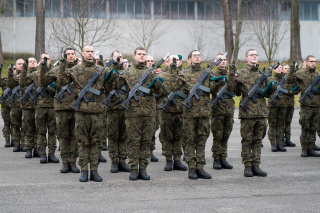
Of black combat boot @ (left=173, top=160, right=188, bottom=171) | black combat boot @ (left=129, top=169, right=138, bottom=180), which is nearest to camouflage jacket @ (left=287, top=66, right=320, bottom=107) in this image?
black combat boot @ (left=173, top=160, right=188, bottom=171)

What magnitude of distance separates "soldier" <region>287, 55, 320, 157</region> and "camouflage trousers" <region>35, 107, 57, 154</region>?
5273 millimetres

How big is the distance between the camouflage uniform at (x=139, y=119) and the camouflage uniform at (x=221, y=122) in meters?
1.63

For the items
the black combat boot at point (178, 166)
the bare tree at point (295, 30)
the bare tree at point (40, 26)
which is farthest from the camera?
the bare tree at point (295, 30)

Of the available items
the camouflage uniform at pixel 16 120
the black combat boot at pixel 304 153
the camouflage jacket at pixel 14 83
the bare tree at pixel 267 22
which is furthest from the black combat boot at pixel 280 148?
the bare tree at pixel 267 22

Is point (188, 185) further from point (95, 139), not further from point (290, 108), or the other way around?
point (290, 108)

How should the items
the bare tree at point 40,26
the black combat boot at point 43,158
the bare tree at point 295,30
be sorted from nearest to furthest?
the black combat boot at point 43,158 < the bare tree at point 40,26 < the bare tree at point 295,30

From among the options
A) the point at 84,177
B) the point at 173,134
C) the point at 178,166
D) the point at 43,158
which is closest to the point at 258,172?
the point at 178,166

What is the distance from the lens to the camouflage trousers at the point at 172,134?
420 inches

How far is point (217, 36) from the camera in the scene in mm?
44781

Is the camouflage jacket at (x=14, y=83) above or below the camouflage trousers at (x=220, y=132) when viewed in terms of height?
above

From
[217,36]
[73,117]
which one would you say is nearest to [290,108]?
[73,117]

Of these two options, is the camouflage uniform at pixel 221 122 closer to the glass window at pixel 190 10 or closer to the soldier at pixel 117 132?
the soldier at pixel 117 132

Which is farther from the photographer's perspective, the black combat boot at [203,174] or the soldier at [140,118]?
the black combat boot at [203,174]

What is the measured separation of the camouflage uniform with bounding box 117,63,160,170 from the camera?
9430 mm
